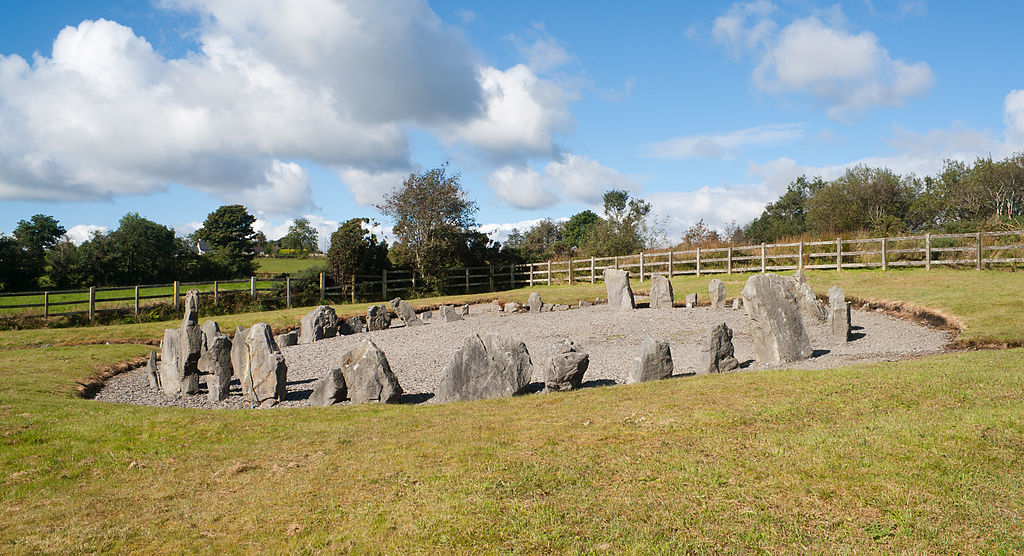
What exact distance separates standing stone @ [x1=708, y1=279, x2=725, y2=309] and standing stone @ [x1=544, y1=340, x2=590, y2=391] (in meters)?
14.4

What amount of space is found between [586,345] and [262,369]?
9.43 meters

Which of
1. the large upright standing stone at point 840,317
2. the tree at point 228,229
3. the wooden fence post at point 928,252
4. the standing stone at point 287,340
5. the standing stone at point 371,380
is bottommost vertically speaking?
the standing stone at point 287,340

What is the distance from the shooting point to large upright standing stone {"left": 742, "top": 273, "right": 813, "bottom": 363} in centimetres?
1216

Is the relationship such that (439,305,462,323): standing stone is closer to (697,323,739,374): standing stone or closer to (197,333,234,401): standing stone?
(197,333,234,401): standing stone

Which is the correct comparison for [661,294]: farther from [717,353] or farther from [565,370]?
[565,370]

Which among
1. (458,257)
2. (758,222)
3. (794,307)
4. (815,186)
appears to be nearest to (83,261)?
(458,257)

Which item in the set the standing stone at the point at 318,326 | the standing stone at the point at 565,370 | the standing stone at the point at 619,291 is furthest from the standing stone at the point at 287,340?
the standing stone at the point at 565,370

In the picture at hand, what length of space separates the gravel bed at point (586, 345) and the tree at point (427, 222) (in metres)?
15.0

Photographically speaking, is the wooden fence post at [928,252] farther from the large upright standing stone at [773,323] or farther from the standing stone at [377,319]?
the standing stone at [377,319]

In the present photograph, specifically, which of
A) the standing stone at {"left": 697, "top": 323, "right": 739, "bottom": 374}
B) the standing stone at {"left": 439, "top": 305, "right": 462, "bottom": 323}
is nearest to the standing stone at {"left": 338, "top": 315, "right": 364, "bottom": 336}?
the standing stone at {"left": 439, "top": 305, "right": 462, "bottom": 323}

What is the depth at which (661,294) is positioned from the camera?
24.6 m

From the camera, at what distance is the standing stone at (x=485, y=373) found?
33.8 ft

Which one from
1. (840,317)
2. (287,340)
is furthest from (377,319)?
(840,317)

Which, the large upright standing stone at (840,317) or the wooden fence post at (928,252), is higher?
the wooden fence post at (928,252)
